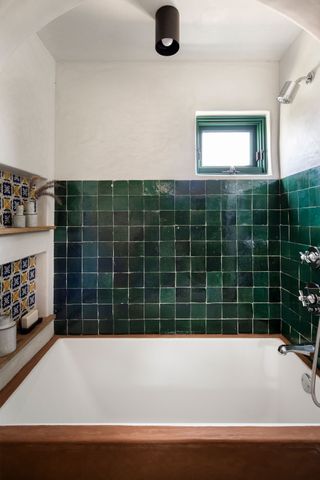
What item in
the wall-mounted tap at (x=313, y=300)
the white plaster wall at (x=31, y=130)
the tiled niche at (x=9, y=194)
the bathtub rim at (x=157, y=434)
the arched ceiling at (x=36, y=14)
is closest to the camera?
the arched ceiling at (x=36, y=14)

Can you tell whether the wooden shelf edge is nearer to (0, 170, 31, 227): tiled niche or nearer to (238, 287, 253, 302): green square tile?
(0, 170, 31, 227): tiled niche

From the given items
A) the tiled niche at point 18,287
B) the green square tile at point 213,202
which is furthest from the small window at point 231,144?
the tiled niche at point 18,287

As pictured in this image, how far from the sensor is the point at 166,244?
69.0 inches

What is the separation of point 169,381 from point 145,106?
1.87 m

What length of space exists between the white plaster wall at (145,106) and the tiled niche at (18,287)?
792 millimetres

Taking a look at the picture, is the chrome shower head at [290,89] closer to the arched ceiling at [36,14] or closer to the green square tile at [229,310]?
the arched ceiling at [36,14]

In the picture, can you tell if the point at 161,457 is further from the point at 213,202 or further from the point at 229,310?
the point at 213,202

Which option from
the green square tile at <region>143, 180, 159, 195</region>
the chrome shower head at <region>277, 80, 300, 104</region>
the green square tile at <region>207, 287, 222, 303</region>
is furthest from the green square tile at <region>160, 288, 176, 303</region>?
the chrome shower head at <region>277, 80, 300, 104</region>

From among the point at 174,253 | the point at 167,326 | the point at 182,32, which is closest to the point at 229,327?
the point at 167,326

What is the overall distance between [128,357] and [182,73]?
198cm

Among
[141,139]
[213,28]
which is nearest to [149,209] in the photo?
[141,139]

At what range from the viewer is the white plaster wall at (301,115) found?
1.34 metres

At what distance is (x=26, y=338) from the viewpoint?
141cm

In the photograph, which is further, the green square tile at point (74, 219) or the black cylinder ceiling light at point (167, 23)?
the green square tile at point (74, 219)
